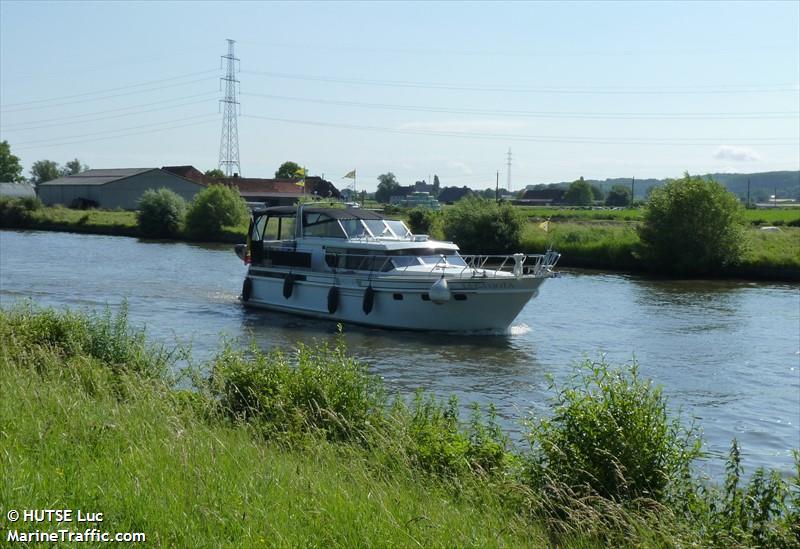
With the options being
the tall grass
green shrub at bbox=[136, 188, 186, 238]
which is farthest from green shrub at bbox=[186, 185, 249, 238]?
the tall grass

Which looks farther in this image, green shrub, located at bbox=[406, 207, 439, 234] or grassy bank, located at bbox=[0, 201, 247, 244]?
grassy bank, located at bbox=[0, 201, 247, 244]

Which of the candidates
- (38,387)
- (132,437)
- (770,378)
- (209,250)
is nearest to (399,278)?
(770,378)

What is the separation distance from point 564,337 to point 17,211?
230 ft

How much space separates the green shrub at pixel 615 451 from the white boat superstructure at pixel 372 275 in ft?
50.3

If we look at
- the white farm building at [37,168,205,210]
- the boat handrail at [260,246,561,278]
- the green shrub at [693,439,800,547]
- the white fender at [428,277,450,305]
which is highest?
the white farm building at [37,168,205,210]

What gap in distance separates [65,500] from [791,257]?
4469 centimetres

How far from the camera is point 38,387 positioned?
31.8ft

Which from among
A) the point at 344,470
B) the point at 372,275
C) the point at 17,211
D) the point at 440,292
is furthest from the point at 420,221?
the point at 344,470

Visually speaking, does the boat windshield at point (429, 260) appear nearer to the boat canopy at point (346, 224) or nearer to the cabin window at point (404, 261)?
the cabin window at point (404, 261)

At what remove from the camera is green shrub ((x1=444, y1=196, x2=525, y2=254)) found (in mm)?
53250

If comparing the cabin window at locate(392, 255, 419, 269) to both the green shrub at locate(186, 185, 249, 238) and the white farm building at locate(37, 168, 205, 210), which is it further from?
the white farm building at locate(37, 168, 205, 210)

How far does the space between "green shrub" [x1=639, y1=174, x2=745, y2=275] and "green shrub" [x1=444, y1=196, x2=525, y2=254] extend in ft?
27.4

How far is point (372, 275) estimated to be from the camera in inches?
1019

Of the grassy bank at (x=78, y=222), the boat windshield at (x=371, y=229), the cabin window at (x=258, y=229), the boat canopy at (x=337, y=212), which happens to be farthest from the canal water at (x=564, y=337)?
the grassy bank at (x=78, y=222)
